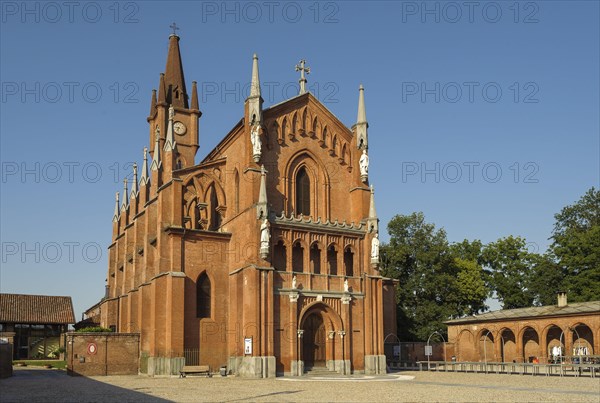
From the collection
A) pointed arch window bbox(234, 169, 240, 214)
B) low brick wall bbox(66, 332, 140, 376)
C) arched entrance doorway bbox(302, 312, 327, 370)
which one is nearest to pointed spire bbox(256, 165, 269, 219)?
pointed arch window bbox(234, 169, 240, 214)

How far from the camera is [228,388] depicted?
30062 millimetres

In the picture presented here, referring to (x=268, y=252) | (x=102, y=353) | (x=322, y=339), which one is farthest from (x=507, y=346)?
(x=102, y=353)

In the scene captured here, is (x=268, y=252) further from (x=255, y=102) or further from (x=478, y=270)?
(x=478, y=270)

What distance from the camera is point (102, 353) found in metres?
43.0

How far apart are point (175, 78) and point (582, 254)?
144ft

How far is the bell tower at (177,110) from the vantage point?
61812 mm

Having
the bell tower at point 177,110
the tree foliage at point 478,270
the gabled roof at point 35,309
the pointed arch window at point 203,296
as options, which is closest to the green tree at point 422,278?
the tree foliage at point 478,270

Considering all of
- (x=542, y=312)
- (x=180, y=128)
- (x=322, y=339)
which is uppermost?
(x=180, y=128)

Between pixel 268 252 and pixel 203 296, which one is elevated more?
pixel 268 252

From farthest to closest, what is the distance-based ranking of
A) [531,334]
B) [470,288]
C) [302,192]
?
[470,288] < [531,334] < [302,192]

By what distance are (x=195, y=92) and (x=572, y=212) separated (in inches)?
1710

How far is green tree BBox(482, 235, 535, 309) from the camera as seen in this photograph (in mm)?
73500

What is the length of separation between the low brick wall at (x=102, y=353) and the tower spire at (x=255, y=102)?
16.6 metres

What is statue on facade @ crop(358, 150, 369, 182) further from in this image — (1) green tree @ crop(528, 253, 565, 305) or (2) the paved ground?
(1) green tree @ crop(528, 253, 565, 305)
